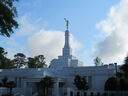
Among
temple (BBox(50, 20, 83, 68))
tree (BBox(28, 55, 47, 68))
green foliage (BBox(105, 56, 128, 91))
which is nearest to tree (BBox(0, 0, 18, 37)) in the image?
green foliage (BBox(105, 56, 128, 91))

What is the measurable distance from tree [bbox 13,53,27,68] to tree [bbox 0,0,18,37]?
73266 millimetres

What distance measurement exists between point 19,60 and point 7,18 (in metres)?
74.2

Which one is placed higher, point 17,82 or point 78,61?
point 78,61

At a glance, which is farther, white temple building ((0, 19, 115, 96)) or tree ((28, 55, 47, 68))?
tree ((28, 55, 47, 68))

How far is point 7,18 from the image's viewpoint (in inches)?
693

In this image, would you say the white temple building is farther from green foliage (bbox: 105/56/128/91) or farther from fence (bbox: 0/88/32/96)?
green foliage (bbox: 105/56/128/91)

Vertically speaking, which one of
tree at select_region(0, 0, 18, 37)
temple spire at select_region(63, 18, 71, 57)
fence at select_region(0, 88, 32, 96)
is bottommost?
fence at select_region(0, 88, 32, 96)

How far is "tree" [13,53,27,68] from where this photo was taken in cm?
9100

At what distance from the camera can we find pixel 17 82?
59.8 metres

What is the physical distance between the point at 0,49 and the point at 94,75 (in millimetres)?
36832

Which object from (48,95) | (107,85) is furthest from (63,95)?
(107,85)

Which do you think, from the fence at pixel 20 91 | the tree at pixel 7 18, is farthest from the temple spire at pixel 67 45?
the tree at pixel 7 18

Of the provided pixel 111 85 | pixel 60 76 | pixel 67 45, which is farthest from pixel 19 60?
pixel 111 85

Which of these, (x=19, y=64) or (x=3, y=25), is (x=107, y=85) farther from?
(x=19, y=64)
